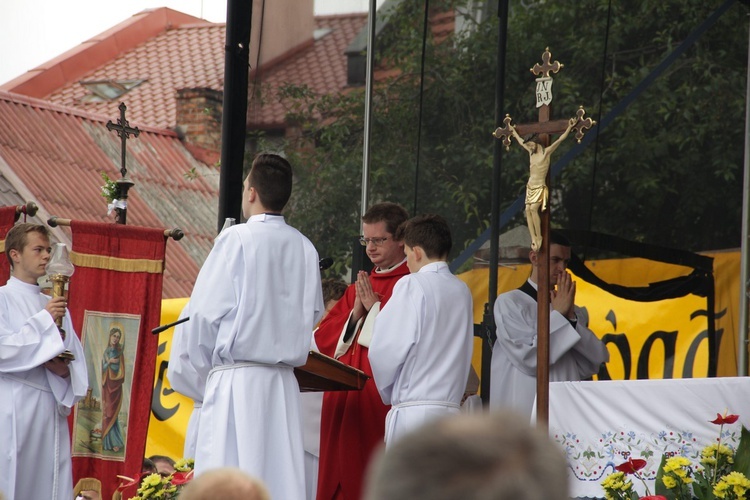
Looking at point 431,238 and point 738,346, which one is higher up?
point 431,238

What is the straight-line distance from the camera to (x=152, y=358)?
23.7 feet

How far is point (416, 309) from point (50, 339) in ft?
7.23

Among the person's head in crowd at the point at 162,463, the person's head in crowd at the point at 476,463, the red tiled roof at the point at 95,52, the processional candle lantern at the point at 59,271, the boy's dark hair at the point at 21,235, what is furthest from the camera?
the red tiled roof at the point at 95,52

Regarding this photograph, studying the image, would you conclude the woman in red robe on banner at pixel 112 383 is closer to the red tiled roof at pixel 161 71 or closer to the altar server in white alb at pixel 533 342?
the altar server in white alb at pixel 533 342

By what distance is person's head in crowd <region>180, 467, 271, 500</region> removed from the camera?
81.5 inches

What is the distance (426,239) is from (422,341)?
1.74 ft

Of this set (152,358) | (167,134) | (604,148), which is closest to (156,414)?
(152,358)

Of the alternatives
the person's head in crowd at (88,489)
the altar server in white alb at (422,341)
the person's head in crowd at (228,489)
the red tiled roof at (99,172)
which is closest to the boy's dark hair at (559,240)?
the altar server in white alb at (422,341)

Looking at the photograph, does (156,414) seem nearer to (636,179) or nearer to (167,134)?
(636,179)

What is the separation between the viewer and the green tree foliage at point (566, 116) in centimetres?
800

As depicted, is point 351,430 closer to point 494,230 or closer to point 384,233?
point 384,233

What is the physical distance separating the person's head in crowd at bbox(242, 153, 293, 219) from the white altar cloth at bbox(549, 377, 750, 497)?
165cm

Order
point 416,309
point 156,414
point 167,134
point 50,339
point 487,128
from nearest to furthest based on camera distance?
point 416,309 < point 50,339 < point 487,128 < point 156,414 < point 167,134

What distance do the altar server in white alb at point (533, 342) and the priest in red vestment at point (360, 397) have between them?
743 mm
